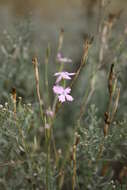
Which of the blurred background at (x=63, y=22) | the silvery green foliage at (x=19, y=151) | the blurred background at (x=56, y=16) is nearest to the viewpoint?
the silvery green foliage at (x=19, y=151)

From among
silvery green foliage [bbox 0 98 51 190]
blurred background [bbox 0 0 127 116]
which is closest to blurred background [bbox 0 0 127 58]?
blurred background [bbox 0 0 127 116]

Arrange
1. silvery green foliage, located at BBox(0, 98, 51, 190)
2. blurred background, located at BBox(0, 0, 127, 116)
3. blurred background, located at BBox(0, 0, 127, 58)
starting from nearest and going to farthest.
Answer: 1. silvery green foliage, located at BBox(0, 98, 51, 190)
2. blurred background, located at BBox(0, 0, 127, 116)
3. blurred background, located at BBox(0, 0, 127, 58)

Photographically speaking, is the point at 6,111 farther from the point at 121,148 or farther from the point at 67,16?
the point at 67,16

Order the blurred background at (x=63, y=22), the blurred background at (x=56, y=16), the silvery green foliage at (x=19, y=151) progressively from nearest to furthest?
the silvery green foliage at (x=19, y=151) < the blurred background at (x=63, y=22) < the blurred background at (x=56, y=16)

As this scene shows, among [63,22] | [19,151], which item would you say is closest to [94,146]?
[19,151]

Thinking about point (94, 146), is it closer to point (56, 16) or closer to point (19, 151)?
point (19, 151)

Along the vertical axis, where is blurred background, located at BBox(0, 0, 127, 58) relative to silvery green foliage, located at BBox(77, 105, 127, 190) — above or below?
above

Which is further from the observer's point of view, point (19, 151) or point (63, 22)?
point (63, 22)

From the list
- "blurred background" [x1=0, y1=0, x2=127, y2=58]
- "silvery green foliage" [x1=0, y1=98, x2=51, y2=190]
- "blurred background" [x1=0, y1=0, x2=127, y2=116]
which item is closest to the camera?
"silvery green foliage" [x1=0, y1=98, x2=51, y2=190]

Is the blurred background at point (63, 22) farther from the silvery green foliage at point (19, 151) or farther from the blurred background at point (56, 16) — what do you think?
the silvery green foliage at point (19, 151)

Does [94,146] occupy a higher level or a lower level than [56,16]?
lower

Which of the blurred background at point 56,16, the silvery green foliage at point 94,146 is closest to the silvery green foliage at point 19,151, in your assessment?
the silvery green foliage at point 94,146

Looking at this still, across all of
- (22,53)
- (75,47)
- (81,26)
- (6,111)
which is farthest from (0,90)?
(81,26)

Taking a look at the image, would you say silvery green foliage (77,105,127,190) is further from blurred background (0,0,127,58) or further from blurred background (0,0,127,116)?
blurred background (0,0,127,58)
